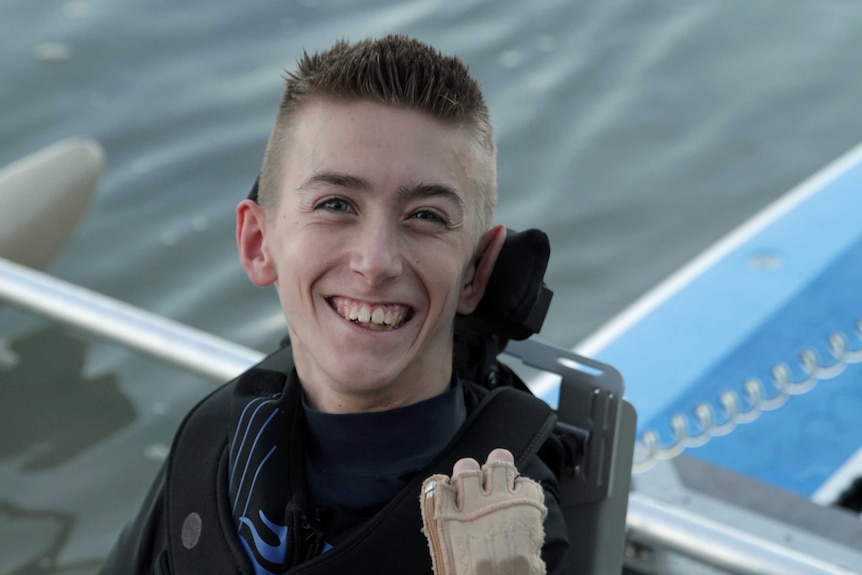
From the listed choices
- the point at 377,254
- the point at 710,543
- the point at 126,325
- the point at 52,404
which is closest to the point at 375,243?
the point at 377,254

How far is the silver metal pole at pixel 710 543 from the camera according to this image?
1.26 m

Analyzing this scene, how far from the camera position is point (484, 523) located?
89 centimetres

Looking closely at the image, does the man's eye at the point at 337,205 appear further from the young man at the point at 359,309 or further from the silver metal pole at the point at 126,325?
the silver metal pole at the point at 126,325

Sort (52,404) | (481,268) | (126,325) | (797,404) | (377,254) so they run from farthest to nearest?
(797,404) → (52,404) → (126,325) → (481,268) → (377,254)

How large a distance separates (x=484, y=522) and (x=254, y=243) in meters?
0.46

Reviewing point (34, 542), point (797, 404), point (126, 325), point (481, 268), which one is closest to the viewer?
point (481, 268)

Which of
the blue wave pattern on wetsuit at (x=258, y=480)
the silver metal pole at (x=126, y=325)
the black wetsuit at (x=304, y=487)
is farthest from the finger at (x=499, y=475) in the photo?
the silver metal pole at (x=126, y=325)

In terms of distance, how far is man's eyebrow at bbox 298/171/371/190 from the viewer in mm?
1082

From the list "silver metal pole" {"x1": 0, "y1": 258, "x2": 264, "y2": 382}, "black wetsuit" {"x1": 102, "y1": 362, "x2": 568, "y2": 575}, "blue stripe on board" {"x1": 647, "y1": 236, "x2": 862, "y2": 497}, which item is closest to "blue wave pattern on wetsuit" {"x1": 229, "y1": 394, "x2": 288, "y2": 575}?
"black wetsuit" {"x1": 102, "y1": 362, "x2": 568, "y2": 575}

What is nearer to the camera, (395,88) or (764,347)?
(395,88)

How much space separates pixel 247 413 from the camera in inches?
46.4

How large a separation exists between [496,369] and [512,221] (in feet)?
Answer: 8.19

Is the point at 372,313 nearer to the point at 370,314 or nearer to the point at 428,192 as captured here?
the point at 370,314

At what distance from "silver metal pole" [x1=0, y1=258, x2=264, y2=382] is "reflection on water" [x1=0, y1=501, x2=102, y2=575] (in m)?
0.55
